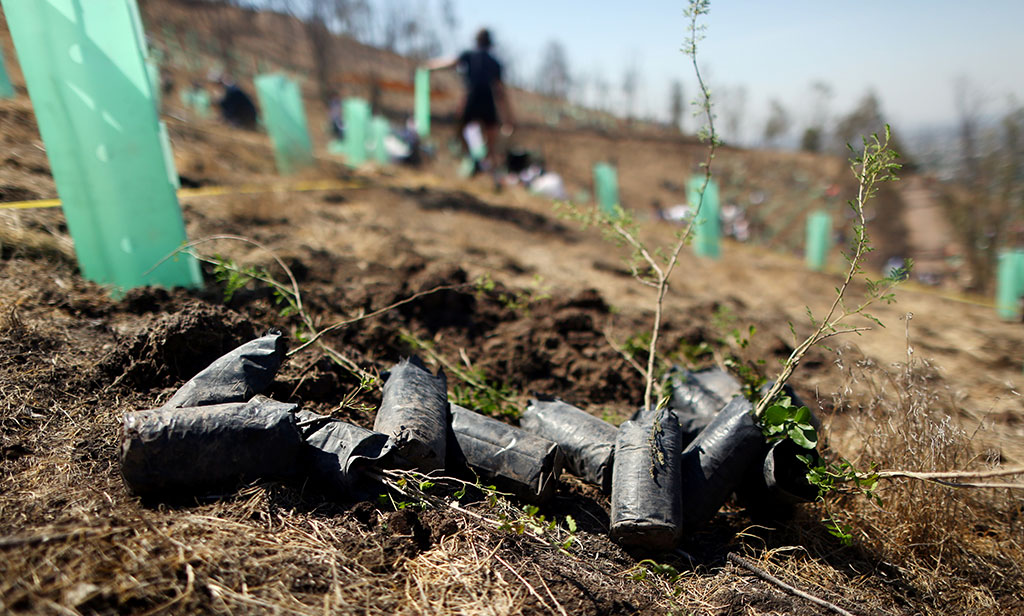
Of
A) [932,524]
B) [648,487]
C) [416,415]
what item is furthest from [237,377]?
[932,524]

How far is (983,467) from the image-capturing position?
2.36 meters

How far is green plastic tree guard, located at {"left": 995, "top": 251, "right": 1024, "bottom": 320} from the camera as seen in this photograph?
693 cm

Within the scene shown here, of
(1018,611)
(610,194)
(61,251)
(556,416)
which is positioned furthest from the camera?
(610,194)

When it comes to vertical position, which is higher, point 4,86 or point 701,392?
point 4,86

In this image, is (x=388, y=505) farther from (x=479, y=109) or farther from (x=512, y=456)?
(x=479, y=109)

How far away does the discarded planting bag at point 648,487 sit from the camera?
1.93 m

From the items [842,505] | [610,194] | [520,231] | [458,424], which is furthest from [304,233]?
[610,194]

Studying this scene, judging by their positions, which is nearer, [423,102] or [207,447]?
[207,447]

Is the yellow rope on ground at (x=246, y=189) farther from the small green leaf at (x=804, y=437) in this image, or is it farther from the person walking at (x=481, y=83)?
the small green leaf at (x=804, y=437)

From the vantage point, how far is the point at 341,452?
5.99 feet

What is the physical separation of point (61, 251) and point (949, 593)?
4.47 m

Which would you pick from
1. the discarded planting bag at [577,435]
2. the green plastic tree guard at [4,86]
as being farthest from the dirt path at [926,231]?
the green plastic tree guard at [4,86]

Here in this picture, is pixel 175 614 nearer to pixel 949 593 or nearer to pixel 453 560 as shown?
pixel 453 560

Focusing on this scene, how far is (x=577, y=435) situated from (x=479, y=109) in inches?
250
